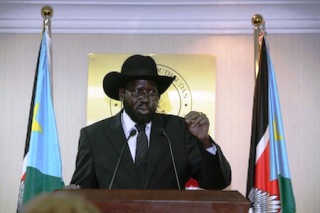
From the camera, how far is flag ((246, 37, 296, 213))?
298 centimetres

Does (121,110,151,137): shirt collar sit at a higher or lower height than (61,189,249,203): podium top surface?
higher

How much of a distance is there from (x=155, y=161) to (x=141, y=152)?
9 cm

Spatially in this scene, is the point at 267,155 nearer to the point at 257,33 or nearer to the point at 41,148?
the point at 257,33

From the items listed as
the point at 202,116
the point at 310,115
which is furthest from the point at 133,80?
the point at 310,115

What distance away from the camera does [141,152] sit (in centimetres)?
244

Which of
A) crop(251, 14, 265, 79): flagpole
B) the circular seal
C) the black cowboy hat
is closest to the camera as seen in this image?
the black cowboy hat

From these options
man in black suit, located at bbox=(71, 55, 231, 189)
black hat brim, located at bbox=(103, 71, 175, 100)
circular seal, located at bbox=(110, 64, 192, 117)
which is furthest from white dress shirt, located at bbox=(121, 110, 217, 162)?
circular seal, located at bbox=(110, 64, 192, 117)

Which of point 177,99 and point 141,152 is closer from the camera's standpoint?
point 141,152

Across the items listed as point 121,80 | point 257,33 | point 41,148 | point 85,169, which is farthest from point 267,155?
point 41,148

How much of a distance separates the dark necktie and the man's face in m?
0.05

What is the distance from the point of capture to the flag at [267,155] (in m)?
2.98

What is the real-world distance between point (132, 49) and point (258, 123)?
1740 mm

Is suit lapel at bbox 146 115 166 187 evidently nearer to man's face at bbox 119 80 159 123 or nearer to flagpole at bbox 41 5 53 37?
man's face at bbox 119 80 159 123

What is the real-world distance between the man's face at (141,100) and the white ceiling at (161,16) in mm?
2109
